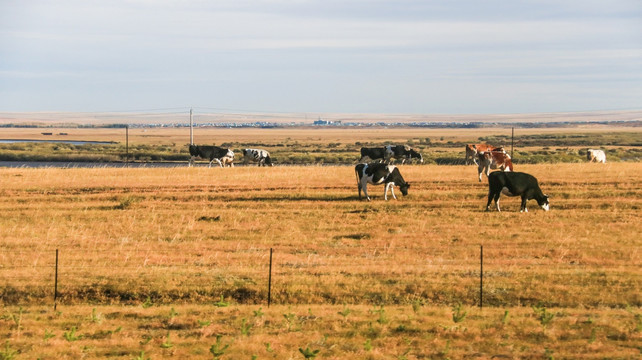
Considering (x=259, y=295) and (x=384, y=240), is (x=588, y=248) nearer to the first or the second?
(x=384, y=240)

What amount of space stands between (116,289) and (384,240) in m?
9.12

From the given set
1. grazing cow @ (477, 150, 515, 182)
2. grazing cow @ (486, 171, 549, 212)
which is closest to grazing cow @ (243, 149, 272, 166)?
grazing cow @ (477, 150, 515, 182)

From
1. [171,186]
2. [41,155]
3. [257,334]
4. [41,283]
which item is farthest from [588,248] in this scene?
[41,155]

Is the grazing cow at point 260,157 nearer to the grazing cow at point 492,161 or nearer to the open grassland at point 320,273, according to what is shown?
the grazing cow at point 492,161

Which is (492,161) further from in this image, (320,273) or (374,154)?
(320,273)

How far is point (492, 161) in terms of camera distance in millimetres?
40125

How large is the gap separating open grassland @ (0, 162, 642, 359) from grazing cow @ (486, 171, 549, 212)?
56 centimetres

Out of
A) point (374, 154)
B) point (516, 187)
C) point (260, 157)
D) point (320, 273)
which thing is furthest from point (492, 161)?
point (260, 157)

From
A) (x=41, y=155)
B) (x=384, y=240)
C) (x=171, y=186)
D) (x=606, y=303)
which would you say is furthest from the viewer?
(x=41, y=155)

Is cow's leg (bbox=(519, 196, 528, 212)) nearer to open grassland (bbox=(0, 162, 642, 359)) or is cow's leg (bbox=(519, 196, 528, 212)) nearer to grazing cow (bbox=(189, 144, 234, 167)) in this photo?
open grassland (bbox=(0, 162, 642, 359))

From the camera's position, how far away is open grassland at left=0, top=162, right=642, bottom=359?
14.6 meters

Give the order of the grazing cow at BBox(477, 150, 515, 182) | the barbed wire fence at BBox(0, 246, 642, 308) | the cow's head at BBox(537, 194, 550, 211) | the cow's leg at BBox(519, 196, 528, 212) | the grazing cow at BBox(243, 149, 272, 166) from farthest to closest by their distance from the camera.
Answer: the grazing cow at BBox(243, 149, 272, 166) → the grazing cow at BBox(477, 150, 515, 182) → the cow's head at BBox(537, 194, 550, 211) → the cow's leg at BBox(519, 196, 528, 212) → the barbed wire fence at BBox(0, 246, 642, 308)

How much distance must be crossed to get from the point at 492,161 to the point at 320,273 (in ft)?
72.4

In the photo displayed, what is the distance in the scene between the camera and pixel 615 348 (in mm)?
14023
